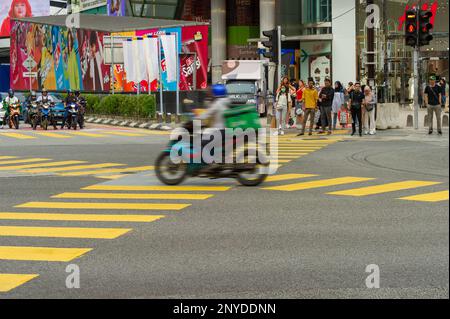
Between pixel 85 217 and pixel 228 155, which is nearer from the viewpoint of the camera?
pixel 85 217

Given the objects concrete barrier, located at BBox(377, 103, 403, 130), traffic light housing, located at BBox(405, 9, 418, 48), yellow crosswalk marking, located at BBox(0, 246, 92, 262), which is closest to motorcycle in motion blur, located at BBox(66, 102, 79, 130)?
concrete barrier, located at BBox(377, 103, 403, 130)

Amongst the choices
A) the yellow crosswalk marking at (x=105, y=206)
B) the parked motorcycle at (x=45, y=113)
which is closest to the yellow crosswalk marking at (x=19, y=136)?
the parked motorcycle at (x=45, y=113)

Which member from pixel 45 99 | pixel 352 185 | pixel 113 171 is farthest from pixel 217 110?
pixel 45 99

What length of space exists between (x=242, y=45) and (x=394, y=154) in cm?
4896

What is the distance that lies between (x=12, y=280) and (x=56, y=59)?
1815 inches

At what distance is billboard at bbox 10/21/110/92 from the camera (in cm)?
4738

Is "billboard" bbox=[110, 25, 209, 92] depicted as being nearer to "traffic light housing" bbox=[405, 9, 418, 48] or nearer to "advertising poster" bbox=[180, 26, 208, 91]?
"advertising poster" bbox=[180, 26, 208, 91]

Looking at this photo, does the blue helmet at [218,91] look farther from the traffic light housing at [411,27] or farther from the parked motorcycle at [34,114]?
the parked motorcycle at [34,114]

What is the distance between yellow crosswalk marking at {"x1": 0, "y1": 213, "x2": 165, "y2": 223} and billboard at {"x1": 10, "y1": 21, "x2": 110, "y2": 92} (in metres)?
35.1

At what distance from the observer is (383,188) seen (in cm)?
1441

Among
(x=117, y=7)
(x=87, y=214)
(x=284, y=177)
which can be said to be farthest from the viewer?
(x=117, y=7)

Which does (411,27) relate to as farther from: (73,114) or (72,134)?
(73,114)

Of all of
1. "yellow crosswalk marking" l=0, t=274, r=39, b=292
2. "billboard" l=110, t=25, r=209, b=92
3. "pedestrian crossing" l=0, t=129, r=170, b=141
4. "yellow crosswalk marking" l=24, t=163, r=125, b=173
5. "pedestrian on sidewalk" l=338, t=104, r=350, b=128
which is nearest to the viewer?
"yellow crosswalk marking" l=0, t=274, r=39, b=292

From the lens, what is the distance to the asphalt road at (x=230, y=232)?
720cm
